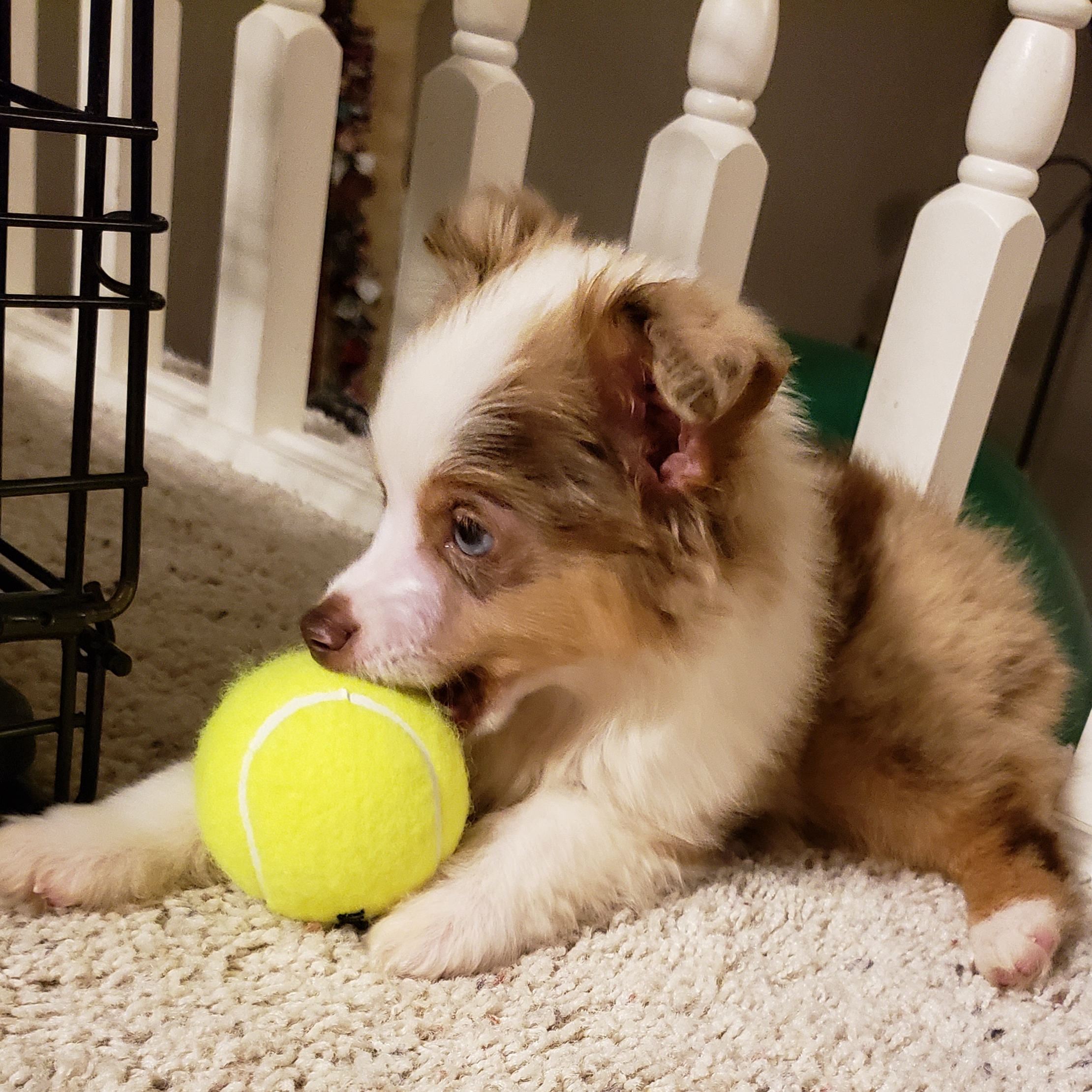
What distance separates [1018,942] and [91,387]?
1062mm

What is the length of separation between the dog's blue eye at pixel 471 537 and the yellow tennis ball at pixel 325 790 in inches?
6.0

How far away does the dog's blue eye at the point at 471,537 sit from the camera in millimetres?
1051

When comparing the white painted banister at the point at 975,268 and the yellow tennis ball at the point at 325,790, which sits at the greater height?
the white painted banister at the point at 975,268

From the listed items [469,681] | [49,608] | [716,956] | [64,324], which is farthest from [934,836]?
[64,324]

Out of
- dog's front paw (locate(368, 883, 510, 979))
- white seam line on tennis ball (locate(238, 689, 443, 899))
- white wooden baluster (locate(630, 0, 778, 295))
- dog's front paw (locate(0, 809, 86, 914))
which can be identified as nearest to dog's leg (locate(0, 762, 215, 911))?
dog's front paw (locate(0, 809, 86, 914))

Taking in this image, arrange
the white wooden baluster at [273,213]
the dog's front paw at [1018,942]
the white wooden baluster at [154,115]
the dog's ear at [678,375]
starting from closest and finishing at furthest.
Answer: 1. the dog's ear at [678,375]
2. the dog's front paw at [1018,942]
3. the white wooden baluster at [273,213]
4. the white wooden baluster at [154,115]

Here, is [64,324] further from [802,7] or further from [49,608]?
[802,7]

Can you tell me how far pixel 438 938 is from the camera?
3.44 feet

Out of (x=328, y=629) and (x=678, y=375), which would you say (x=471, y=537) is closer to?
(x=328, y=629)

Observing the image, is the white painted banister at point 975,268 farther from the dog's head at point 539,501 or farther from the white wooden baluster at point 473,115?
the white wooden baluster at point 473,115

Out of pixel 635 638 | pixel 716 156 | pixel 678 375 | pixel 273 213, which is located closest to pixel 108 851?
pixel 635 638

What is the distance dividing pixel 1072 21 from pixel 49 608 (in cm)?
134

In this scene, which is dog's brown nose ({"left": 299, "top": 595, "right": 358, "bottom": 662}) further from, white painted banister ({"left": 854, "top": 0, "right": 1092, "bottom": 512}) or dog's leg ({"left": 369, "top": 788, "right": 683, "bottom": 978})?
white painted banister ({"left": 854, "top": 0, "right": 1092, "bottom": 512})

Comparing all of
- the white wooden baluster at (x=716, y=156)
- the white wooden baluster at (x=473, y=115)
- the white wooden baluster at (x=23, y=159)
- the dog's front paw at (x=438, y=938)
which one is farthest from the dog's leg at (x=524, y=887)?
the white wooden baluster at (x=23, y=159)
